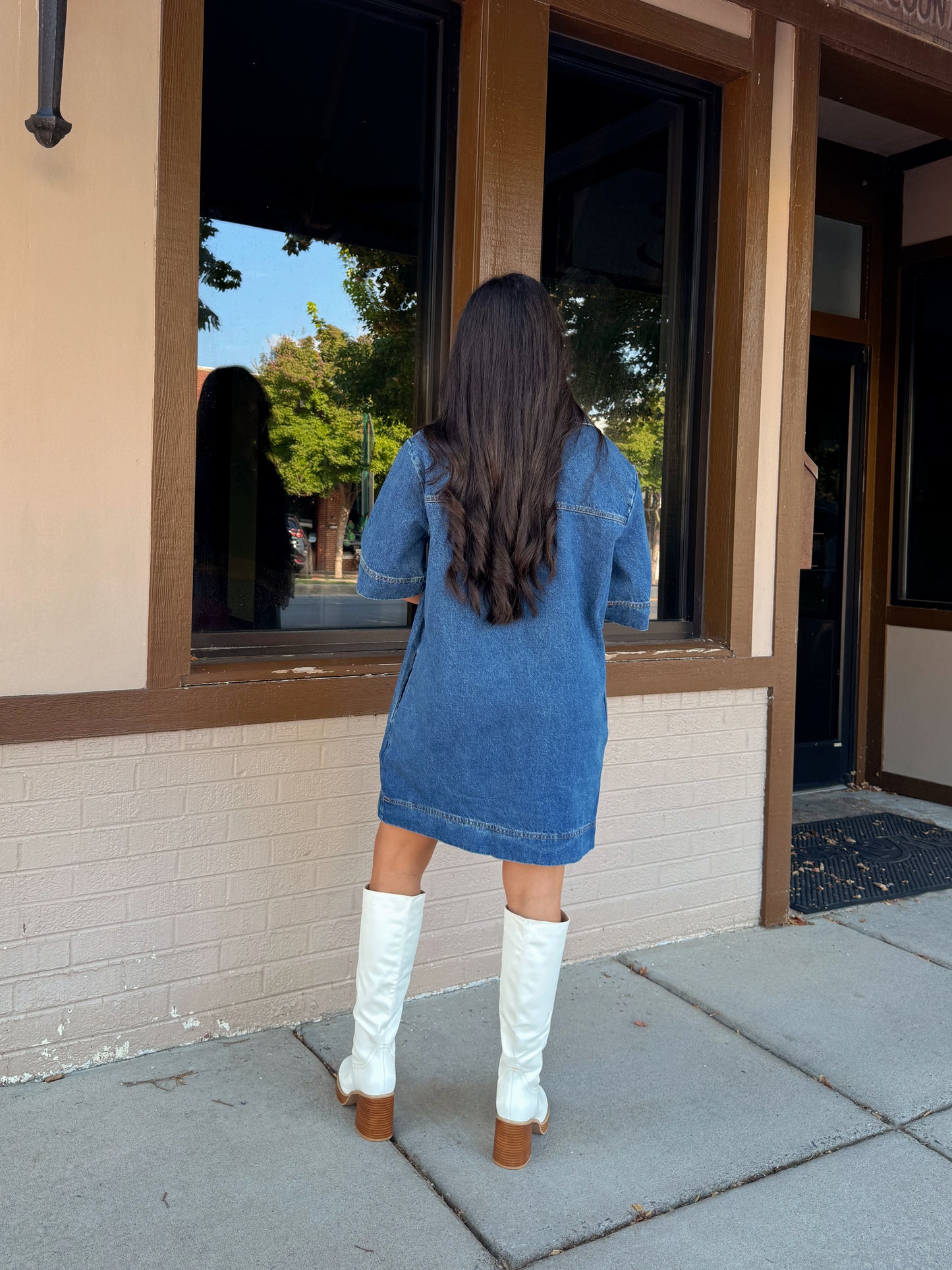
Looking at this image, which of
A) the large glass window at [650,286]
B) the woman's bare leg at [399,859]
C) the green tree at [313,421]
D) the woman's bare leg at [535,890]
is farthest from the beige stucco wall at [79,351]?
the large glass window at [650,286]

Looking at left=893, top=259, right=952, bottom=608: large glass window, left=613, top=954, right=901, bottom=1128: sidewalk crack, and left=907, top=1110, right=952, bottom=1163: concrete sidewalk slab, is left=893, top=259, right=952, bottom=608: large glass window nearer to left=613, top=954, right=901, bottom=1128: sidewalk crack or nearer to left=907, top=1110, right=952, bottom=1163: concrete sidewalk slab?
left=613, top=954, right=901, bottom=1128: sidewalk crack

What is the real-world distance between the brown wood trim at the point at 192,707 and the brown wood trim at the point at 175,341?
0.08m

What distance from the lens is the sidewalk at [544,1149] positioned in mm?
1892

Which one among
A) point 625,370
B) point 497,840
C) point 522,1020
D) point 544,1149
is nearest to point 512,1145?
point 544,1149

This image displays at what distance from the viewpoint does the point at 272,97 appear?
2803 mm

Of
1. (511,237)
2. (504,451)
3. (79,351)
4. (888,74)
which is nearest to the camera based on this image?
(504,451)

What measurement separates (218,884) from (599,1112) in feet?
3.44

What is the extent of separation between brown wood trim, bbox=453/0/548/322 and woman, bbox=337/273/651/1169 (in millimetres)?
969

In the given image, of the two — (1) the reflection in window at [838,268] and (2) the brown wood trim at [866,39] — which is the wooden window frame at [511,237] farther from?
(1) the reflection in window at [838,268]

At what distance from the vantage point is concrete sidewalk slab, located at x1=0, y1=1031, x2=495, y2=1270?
184 cm

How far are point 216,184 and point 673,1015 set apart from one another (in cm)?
252

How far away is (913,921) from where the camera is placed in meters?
3.64

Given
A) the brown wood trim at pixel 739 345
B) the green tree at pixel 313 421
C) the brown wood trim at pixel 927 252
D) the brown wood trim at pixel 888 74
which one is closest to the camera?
the green tree at pixel 313 421

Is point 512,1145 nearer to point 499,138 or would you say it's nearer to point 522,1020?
point 522,1020
